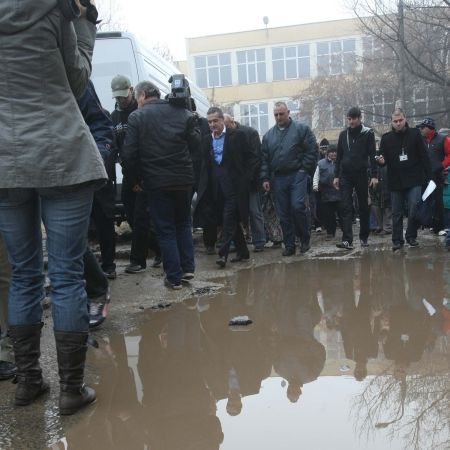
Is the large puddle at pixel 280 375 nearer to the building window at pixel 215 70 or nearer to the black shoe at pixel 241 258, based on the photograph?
the black shoe at pixel 241 258

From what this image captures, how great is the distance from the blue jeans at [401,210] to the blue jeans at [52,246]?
539 centimetres

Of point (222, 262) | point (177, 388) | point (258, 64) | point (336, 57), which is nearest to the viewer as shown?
point (177, 388)

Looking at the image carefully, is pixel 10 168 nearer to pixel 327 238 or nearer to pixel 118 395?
pixel 118 395

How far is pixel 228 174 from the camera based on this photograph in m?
6.91

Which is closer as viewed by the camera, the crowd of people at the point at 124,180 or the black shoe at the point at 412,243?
the crowd of people at the point at 124,180

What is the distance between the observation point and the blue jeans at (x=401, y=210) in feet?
23.9

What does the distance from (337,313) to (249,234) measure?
4494mm

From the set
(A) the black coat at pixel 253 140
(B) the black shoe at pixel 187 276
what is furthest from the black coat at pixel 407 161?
(B) the black shoe at pixel 187 276

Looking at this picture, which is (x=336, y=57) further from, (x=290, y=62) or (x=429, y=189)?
(x=429, y=189)

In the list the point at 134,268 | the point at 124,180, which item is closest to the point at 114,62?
the point at 124,180

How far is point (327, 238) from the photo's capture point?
9156 mm

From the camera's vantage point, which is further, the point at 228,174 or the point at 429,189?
the point at 429,189

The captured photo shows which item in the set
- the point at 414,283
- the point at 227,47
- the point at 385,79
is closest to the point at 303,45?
the point at 227,47

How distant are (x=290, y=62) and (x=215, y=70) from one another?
628 centimetres
